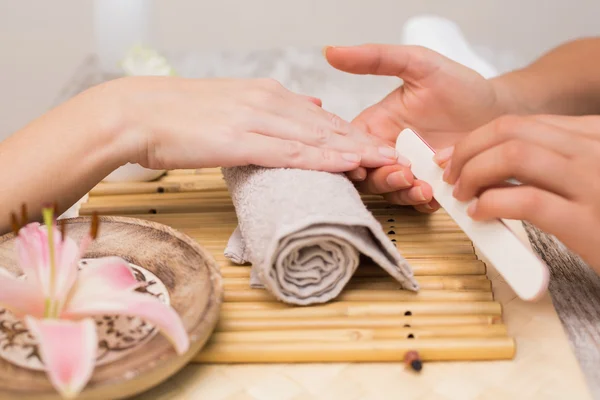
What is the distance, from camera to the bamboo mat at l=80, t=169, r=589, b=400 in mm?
601

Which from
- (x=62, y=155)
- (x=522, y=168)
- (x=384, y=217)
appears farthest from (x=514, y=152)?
(x=62, y=155)

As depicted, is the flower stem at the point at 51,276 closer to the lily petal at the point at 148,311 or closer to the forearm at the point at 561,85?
the lily petal at the point at 148,311

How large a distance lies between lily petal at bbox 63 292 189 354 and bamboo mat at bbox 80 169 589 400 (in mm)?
92

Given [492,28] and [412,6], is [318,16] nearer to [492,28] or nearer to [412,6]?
[412,6]

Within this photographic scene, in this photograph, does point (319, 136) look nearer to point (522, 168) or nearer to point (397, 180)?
point (397, 180)

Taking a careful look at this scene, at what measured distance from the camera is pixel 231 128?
80 centimetres

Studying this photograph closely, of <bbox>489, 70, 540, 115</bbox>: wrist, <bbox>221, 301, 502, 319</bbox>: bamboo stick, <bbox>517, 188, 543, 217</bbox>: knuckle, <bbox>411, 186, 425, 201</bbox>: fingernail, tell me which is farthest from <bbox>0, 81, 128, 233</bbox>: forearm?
<bbox>489, 70, 540, 115</bbox>: wrist

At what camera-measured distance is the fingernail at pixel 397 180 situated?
2.66 feet

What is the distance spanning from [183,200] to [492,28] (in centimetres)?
149

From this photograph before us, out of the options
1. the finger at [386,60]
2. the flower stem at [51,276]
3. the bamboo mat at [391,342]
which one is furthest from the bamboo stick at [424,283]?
the finger at [386,60]

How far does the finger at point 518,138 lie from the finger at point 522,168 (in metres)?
0.01

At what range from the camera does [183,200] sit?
3.24ft

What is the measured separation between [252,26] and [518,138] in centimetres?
153

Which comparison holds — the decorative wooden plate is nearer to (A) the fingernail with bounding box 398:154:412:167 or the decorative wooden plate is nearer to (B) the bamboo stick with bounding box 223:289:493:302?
(B) the bamboo stick with bounding box 223:289:493:302
